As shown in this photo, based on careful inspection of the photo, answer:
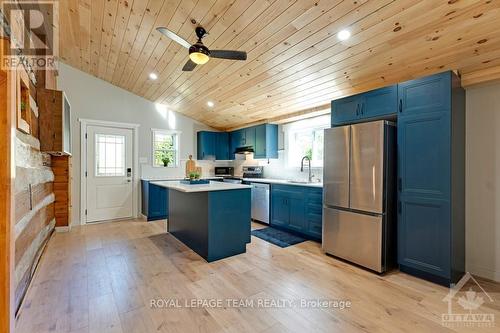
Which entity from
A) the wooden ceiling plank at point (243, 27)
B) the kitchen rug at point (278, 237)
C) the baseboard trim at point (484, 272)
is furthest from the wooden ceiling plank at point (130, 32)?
the baseboard trim at point (484, 272)

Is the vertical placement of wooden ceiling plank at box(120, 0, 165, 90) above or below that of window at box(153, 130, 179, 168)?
above

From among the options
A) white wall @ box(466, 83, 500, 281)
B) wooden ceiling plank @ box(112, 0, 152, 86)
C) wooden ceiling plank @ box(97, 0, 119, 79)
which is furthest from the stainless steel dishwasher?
wooden ceiling plank @ box(97, 0, 119, 79)

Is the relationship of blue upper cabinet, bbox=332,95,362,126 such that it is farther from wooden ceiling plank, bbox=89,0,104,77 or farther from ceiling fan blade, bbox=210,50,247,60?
wooden ceiling plank, bbox=89,0,104,77

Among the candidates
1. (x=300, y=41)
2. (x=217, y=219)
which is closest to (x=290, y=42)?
(x=300, y=41)

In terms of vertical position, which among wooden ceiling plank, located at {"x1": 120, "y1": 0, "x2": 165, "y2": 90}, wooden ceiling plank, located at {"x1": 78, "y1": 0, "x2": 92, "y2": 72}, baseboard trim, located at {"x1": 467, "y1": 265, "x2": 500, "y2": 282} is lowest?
baseboard trim, located at {"x1": 467, "y1": 265, "x2": 500, "y2": 282}

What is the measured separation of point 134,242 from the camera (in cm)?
377

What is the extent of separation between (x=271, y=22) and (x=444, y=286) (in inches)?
128

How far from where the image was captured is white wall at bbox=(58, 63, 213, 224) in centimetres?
476

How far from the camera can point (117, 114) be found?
5.20 m

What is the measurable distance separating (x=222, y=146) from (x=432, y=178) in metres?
4.88

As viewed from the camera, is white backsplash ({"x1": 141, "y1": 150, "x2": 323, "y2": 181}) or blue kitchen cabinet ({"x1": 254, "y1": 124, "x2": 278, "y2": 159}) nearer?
white backsplash ({"x1": 141, "y1": 150, "x2": 323, "y2": 181})

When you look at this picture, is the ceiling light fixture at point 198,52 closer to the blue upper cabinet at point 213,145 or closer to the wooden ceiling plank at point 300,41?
the wooden ceiling plank at point 300,41

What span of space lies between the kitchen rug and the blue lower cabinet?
0.37 ft

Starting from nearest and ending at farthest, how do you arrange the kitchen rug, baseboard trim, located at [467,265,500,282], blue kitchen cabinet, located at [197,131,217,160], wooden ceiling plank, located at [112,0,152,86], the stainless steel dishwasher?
1. baseboard trim, located at [467,265,500,282]
2. wooden ceiling plank, located at [112,0,152,86]
3. the kitchen rug
4. the stainless steel dishwasher
5. blue kitchen cabinet, located at [197,131,217,160]
